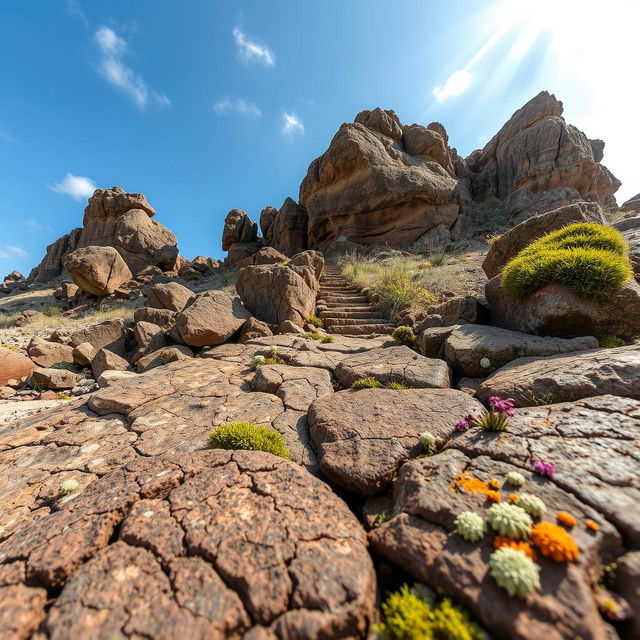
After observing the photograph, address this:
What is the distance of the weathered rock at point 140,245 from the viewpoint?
21.1 m

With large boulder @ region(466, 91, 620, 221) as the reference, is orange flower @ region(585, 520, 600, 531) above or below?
below

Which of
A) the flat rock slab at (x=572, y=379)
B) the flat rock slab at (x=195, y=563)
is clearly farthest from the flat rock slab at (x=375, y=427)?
the flat rock slab at (x=572, y=379)

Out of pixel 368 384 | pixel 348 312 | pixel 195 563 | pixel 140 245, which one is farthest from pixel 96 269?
pixel 195 563

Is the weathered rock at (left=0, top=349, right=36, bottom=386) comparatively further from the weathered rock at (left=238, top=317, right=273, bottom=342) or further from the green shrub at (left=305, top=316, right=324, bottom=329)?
the green shrub at (left=305, top=316, right=324, bottom=329)

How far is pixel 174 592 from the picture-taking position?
170cm

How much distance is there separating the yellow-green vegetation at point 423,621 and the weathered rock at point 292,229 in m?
26.2

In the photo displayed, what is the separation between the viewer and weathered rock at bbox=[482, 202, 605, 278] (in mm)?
7312

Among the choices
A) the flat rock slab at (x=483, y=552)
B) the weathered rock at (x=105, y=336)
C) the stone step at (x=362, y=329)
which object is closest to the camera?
the flat rock slab at (x=483, y=552)

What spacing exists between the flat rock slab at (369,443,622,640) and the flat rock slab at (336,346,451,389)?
203 cm

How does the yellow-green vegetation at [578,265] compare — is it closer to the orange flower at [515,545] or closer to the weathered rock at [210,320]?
the orange flower at [515,545]

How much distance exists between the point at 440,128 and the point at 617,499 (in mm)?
35800

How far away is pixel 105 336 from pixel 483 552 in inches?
449

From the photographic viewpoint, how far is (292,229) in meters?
26.4

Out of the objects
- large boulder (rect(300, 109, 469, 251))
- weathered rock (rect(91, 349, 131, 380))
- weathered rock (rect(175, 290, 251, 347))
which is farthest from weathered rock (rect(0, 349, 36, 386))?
large boulder (rect(300, 109, 469, 251))
